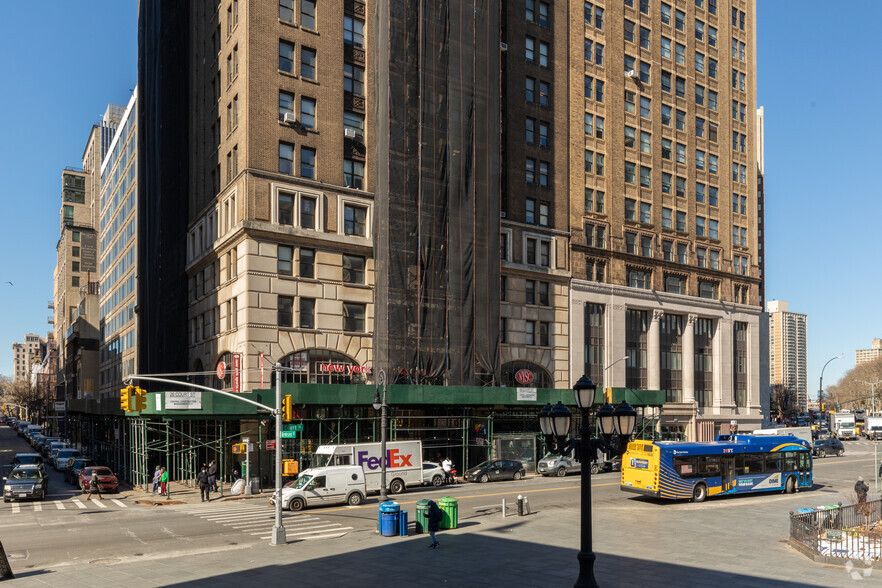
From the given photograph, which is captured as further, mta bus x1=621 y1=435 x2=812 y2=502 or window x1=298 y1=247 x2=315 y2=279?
window x1=298 y1=247 x2=315 y2=279

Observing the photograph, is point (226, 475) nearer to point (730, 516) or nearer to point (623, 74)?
point (730, 516)

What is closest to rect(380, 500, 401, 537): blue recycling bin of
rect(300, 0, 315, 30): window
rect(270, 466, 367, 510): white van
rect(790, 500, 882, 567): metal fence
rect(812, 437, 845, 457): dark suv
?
rect(270, 466, 367, 510): white van

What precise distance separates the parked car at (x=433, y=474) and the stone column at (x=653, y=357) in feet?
112

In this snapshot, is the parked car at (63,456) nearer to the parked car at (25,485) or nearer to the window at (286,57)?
the parked car at (25,485)

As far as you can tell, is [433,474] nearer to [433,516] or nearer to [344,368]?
[344,368]

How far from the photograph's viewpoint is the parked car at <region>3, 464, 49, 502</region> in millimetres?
39594

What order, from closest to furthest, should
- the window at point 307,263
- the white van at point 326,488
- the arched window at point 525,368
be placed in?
the white van at point 326,488 < the window at point 307,263 < the arched window at point 525,368

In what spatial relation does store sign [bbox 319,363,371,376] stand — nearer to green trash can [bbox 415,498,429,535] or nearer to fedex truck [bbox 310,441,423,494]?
fedex truck [bbox 310,441,423,494]

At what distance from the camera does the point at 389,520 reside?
89.6ft

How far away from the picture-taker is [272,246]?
160ft

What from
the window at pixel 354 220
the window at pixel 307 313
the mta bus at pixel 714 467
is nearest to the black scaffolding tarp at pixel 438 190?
the window at pixel 354 220

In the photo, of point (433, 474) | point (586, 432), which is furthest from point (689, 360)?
point (586, 432)

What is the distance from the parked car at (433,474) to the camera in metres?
43.8

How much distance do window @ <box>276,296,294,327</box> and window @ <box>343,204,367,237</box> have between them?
6.33 m
